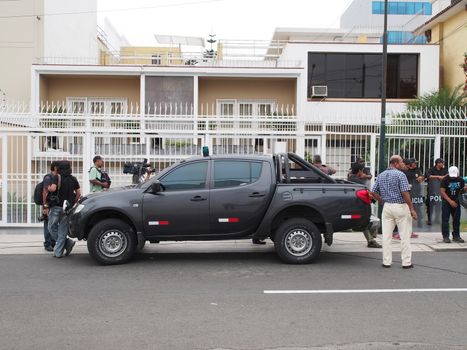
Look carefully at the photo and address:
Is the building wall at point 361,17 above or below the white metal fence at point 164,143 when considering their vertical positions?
above

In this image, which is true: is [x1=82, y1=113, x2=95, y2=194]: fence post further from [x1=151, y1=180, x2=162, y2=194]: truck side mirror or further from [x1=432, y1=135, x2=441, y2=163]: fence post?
[x1=432, y1=135, x2=441, y2=163]: fence post

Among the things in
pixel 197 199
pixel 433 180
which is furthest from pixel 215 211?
pixel 433 180

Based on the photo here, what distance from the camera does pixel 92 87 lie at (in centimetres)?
2314

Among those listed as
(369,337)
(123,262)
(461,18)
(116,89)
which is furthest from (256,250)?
(461,18)

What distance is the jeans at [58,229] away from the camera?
9375 millimetres

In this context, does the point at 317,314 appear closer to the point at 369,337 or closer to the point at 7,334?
the point at 369,337

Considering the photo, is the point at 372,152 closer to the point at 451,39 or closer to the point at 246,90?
the point at 246,90

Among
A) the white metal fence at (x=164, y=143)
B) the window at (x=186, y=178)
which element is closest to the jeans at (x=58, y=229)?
the window at (x=186, y=178)

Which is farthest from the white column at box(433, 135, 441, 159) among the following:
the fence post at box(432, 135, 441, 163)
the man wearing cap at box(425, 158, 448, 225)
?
the man wearing cap at box(425, 158, 448, 225)

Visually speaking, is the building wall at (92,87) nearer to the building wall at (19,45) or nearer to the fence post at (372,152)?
the building wall at (19,45)

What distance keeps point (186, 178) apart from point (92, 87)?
15.8m

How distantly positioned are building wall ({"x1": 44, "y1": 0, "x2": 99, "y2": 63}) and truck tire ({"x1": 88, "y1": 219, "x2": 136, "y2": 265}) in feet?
57.2

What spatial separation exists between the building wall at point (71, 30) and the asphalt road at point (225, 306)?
692 inches

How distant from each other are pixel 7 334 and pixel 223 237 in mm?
4050
